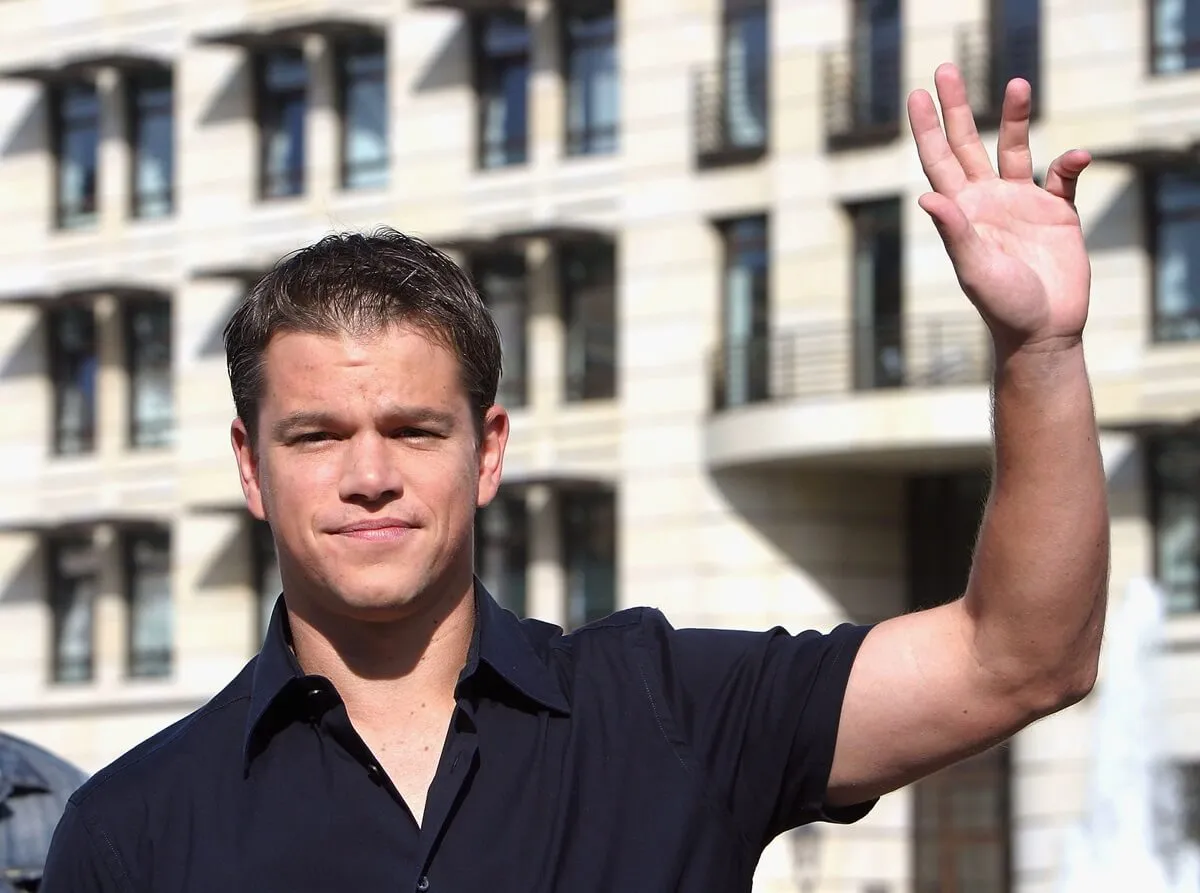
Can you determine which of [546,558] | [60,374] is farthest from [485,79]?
[60,374]

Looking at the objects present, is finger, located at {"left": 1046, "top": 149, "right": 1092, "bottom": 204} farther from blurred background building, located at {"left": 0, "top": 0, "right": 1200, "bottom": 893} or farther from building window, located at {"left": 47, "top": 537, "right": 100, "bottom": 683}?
building window, located at {"left": 47, "top": 537, "right": 100, "bottom": 683}

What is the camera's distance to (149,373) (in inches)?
1340

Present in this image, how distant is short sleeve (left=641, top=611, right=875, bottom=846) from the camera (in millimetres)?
3273

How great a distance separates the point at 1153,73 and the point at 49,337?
14.5 metres

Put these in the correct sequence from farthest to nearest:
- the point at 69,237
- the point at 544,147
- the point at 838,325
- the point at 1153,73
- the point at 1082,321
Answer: the point at 69,237
the point at 544,147
the point at 838,325
the point at 1153,73
the point at 1082,321

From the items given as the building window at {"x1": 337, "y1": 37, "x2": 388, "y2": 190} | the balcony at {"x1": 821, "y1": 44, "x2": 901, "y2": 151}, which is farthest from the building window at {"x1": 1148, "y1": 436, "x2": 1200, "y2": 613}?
the building window at {"x1": 337, "y1": 37, "x2": 388, "y2": 190}

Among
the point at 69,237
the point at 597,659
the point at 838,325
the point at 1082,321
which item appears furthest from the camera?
the point at 69,237

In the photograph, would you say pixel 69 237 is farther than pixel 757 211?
Yes

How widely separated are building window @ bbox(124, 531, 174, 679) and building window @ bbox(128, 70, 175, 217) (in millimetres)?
3867

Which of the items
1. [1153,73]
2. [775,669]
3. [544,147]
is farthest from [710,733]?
[544,147]

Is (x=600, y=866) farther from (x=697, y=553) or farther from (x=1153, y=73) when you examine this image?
(x=697, y=553)

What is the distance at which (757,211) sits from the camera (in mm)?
28406

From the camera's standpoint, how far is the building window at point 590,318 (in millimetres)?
29688

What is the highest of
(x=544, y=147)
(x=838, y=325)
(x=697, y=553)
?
(x=544, y=147)
